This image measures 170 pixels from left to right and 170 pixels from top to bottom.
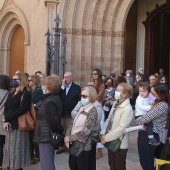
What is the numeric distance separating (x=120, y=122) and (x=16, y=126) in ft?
5.44

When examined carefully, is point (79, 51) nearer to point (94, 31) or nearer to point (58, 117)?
point (94, 31)

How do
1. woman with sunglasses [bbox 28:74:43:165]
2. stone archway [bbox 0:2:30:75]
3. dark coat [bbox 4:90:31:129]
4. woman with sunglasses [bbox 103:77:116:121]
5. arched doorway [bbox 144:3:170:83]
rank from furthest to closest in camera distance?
arched doorway [bbox 144:3:170:83] < stone archway [bbox 0:2:30:75] < woman with sunglasses [bbox 103:77:116:121] < woman with sunglasses [bbox 28:74:43:165] < dark coat [bbox 4:90:31:129]

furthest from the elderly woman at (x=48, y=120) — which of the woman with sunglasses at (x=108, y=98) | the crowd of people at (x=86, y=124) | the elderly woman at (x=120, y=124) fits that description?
the woman with sunglasses at (x=108, y=98)

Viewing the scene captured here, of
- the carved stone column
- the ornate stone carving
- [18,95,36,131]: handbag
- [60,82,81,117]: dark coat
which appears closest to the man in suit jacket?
[60,82,81,117]: dark coat

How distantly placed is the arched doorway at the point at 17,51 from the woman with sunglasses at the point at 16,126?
11.3 meters

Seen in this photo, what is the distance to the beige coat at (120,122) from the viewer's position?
467 centimetres

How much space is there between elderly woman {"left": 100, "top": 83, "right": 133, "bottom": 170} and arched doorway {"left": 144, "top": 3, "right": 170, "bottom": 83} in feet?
38.7

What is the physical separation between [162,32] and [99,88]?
10396mm

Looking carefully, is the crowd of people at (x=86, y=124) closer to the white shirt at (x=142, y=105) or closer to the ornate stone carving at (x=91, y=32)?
the white shirt at (x=142, y=105)

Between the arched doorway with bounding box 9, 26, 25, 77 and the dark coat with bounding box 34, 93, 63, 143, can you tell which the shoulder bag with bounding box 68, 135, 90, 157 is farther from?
the arched doorway with bounding box 9, 26, 25, 77

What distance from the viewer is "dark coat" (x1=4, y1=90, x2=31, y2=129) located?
17.1 ft

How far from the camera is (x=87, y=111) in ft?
15.3

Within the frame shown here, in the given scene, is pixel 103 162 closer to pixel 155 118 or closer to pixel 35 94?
pixel 35 94

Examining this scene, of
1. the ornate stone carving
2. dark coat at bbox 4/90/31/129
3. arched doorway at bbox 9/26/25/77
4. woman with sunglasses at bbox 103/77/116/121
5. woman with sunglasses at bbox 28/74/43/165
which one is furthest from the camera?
arched doorway at bbox 9/26/25/77
